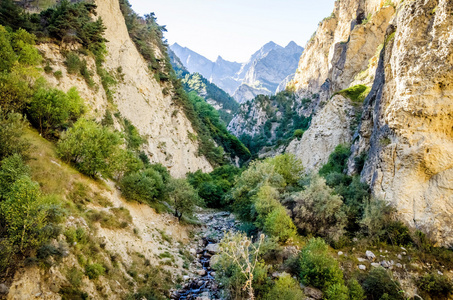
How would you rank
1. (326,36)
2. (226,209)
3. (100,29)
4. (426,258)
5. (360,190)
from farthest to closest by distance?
(326,36)
(226,209)
(100,29)
(360,190)
(426,258)

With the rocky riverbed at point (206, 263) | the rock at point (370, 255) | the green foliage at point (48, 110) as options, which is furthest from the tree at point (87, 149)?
the rock at point (370, 255)

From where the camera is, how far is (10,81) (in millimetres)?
18453

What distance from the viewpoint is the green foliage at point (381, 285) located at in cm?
1332

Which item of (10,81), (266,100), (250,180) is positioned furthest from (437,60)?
(266,100)

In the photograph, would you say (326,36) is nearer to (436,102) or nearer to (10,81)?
(436,102)

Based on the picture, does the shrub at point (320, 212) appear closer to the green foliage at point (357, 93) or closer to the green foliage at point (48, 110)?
the green foliage at point (357, 93)

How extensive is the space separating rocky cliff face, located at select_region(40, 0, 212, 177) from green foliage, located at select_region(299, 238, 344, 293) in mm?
29087

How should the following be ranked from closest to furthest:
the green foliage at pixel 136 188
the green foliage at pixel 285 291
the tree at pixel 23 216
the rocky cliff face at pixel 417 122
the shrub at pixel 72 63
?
1. the tree at pixel 23 216
2. the green foliage at pixel 285 291
3. the rocky cliff face at pixel 417 122
4. the green foliage at pixel 136 188
5. the shrub at pixel 72 63

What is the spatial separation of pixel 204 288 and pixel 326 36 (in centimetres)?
8712

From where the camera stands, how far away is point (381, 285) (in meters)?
13.7

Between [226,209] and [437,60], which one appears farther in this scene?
[226,209]

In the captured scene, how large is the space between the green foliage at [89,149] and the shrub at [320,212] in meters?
16.4

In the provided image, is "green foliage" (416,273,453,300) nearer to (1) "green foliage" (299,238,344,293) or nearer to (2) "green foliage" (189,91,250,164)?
(1) "green foliage" (299,238,344,293)

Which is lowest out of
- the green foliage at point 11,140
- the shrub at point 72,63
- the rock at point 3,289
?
the rock at point 3,289
